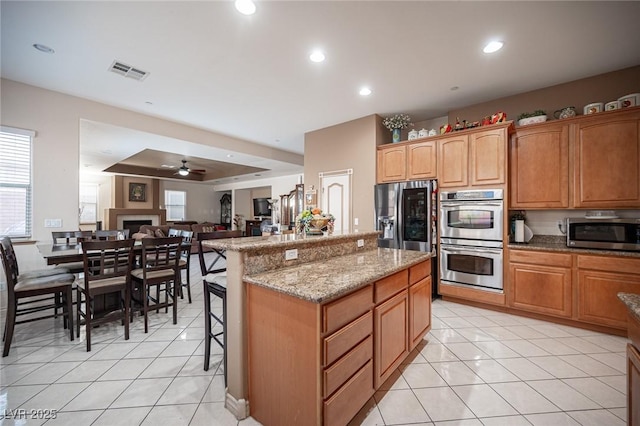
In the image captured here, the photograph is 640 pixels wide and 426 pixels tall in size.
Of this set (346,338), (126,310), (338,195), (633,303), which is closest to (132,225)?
(126,310)

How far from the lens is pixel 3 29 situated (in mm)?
2357

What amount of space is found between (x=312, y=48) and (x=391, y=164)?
2.15 m

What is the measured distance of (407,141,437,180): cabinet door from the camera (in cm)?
376

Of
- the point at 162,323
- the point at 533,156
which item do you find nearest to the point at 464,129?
the point at 533,156

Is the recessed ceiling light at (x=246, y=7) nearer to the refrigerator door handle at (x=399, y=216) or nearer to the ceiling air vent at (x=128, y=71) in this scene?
the ceiling air vent at (x=128, y=71)

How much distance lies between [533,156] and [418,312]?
2.59m

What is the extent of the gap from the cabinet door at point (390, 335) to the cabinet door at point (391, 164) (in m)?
2.40

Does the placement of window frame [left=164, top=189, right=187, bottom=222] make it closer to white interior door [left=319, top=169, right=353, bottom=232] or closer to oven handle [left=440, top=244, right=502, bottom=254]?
white interior door [left=319, top=169, right=353, bottom=232]

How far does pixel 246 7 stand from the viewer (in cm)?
208

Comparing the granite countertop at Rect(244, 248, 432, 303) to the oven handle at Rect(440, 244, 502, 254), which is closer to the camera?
the granite countertop at Rect(244, 248, 432, 303)

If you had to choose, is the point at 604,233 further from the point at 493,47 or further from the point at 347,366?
the point at 347,366

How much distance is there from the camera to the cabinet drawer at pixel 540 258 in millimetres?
2891

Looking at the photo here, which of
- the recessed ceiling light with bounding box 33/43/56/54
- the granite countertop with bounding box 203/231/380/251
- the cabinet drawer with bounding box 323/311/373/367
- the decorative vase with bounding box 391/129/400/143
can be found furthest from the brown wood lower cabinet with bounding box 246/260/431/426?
the recessed ceiling light with bounding box 33/43/56/54

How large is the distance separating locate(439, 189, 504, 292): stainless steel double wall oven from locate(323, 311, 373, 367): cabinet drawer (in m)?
2.45
